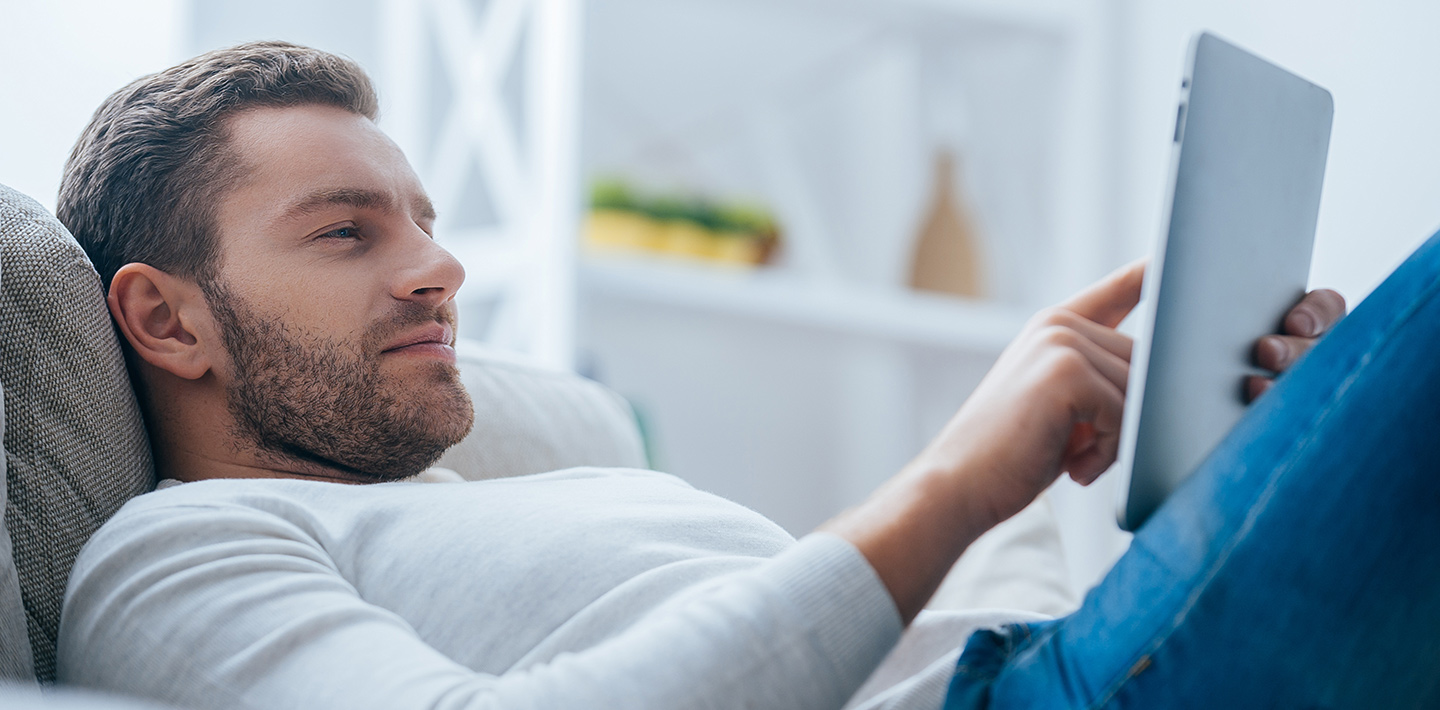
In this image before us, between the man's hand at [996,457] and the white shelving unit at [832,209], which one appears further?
the white shelving unit at [832,209]

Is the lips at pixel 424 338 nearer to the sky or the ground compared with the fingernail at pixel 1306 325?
nearer to the ground

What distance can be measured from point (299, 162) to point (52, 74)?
46 centimetres

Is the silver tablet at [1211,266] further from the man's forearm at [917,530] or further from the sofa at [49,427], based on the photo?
the sofa at [49,427]

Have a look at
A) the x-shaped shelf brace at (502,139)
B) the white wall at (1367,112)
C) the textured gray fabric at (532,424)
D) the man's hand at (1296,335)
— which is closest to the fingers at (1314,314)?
the man's hand at (1296,335)

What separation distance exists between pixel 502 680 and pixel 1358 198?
178cm

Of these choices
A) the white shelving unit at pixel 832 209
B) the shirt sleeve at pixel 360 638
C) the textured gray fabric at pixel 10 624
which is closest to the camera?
the shirt sleeve at pixel 360 638

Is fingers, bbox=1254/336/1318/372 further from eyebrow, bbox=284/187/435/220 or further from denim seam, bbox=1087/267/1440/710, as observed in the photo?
eyebrow, bbox=284/187/435/220

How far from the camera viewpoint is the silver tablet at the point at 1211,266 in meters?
0.55

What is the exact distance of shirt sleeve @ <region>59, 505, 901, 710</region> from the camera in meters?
0.50

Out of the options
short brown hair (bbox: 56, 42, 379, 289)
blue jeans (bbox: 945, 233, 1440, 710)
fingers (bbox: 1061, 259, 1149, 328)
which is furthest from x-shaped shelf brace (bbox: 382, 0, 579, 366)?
blue jeans (bbox: 945, 233, 1440, 710)

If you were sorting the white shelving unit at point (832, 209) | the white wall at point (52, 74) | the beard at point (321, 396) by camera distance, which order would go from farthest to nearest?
the white shelving unit at point (832, 209) < the white wall at point (52, 74) < the beard at point (321, 396)

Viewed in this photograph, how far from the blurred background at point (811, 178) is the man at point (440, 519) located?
1.04m

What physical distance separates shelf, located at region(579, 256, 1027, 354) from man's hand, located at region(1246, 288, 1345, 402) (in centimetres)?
160

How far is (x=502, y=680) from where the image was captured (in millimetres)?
541
